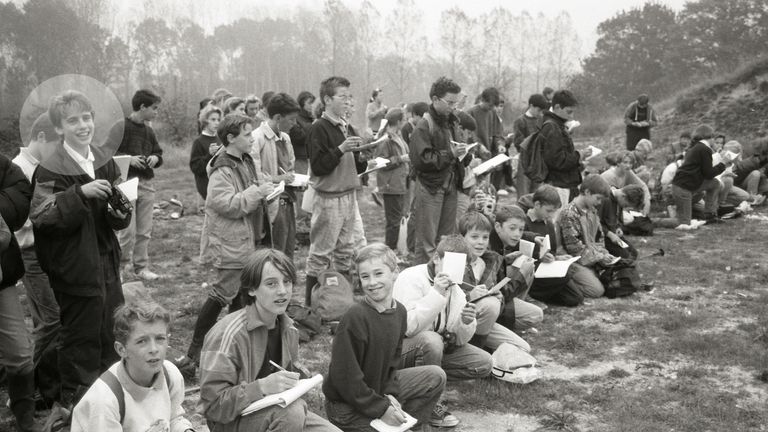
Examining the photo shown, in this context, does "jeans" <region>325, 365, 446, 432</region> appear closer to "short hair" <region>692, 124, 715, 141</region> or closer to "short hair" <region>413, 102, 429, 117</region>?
"short hair" <region>413, 102, 429, 117</region>

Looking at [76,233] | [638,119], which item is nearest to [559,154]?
[76,233]

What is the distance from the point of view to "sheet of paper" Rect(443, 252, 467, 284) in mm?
4211

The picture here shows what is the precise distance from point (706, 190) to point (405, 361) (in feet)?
26.7

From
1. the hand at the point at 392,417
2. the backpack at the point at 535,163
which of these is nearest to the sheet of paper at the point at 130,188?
the hand at the point at 392,417

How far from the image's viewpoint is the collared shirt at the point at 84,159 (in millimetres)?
3543

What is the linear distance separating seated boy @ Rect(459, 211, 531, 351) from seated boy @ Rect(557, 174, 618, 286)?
1.78 meters

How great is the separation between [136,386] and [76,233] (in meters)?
1.24

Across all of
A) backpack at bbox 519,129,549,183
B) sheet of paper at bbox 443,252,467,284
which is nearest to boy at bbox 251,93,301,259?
sheet of paper at bbox 443,252,467,284

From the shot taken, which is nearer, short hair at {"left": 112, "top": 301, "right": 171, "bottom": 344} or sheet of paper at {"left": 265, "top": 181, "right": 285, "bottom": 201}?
short hair at {"left": 112, "top": 301, "right": 171, "bottom": 344}

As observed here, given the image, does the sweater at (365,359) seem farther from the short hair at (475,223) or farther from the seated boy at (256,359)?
the short hair at (475,223)

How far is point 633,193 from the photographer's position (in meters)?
8.78

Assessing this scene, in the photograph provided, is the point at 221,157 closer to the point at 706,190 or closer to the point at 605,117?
the point at 706,190

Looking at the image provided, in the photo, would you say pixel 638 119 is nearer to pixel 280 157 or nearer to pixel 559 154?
pixel 559 154

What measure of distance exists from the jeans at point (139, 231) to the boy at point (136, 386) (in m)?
4.31
